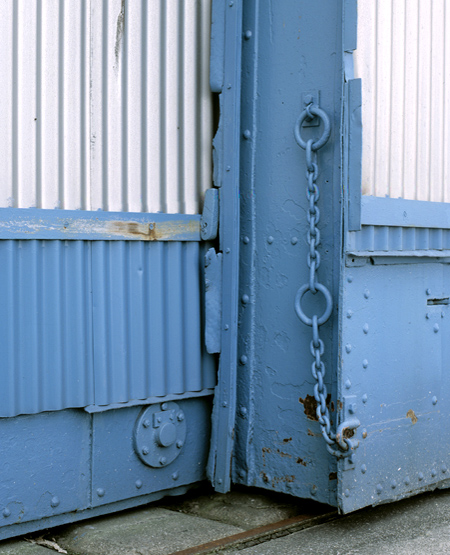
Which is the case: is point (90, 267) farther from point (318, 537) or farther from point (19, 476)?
point (318, 537)

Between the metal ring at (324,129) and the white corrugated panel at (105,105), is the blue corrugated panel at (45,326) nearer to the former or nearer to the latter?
the white corrugated panel at (105,105)

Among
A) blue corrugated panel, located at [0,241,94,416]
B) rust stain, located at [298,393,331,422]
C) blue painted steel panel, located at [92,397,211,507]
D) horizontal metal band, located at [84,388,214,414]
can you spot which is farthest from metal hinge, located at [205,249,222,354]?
blue corrugated panel, located at [0,241,94,416]

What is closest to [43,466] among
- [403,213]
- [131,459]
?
[131,459]

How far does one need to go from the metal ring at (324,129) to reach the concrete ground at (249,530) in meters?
1.79

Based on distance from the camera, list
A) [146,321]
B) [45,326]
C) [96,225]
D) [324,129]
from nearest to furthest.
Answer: [45,326]
[96,225]
[324,129]
[146,321]

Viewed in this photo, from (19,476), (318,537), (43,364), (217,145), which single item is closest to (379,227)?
(217,145)

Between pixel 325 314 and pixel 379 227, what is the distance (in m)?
0.53

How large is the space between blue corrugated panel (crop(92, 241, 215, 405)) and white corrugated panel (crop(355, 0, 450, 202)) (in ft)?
3.32

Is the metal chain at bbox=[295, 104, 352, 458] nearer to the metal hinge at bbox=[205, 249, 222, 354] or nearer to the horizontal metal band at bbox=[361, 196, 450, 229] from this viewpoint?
the horizontal metal band at bbox=[361, 196, 450, 229]

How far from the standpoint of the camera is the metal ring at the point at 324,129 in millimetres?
3555

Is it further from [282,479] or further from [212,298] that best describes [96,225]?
[282,479]

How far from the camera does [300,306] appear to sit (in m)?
3.70

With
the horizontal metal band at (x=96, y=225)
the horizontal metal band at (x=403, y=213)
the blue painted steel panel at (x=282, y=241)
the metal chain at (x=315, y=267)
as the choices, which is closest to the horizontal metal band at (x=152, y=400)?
the blue painted steel panel at (x=282, y=241)

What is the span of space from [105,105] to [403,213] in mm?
1546
